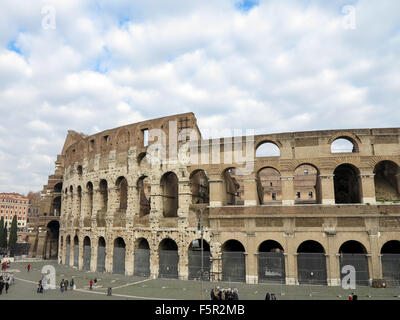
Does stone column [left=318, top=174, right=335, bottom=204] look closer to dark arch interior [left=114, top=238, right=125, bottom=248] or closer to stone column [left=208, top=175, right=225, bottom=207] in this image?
stone column [left=208, top=175, right=225, bottom=207]

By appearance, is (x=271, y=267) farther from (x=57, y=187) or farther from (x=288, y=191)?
(x=57, y=187)

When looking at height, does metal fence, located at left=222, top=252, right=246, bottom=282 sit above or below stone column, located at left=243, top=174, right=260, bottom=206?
below

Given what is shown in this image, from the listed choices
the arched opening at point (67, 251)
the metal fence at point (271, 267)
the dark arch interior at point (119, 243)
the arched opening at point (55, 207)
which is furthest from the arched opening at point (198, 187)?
the arched opening at point (55, 207)

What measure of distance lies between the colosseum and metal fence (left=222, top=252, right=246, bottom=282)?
0.07 m

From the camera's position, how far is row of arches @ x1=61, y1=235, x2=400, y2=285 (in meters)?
20.0

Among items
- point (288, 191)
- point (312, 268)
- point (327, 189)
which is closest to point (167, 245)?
point (288, 191)

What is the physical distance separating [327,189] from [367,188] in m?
2.56

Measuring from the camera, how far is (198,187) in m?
27.0

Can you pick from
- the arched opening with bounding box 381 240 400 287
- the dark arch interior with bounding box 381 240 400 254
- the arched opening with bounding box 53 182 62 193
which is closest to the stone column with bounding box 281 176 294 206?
the arched opening with bounding box 381 240 400 287

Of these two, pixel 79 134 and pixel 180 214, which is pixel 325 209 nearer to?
pixel 180 214

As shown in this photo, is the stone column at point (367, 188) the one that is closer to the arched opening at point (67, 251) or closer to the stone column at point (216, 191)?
the stone column at point (216, 191)

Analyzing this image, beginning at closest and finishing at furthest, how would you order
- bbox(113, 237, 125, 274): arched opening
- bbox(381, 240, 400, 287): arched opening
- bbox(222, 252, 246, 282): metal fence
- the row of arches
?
bbox(381, 240, 400, 287): arched opening → the row of arches → bbox(222, 252, 246, 282): metal fence → bbox(113, 237, 125, 274): arched opening
